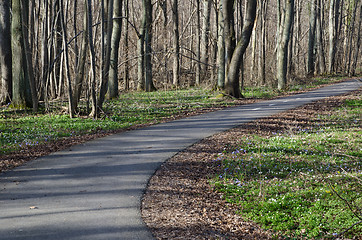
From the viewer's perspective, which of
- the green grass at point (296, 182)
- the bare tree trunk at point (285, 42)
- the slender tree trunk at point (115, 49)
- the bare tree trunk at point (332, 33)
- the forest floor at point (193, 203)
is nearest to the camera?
the forest floor at point (193, 203)

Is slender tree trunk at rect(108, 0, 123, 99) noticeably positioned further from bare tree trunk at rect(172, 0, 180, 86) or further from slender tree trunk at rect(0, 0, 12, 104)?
bare tree trunk at rect(172, 0, 180, 86)

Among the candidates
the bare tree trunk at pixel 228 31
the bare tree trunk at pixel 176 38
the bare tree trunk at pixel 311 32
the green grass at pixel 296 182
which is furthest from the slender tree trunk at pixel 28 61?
the bare tree trunk at pixel 311 32

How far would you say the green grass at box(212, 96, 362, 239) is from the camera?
572cm

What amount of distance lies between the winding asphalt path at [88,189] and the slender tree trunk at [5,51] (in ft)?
32.3

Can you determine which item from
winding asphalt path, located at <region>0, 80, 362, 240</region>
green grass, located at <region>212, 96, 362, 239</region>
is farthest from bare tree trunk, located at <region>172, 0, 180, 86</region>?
green grass, located at <region>212, 96, 362, 239</region>

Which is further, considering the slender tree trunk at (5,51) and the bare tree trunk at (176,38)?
the bare tree trunk at (176,38)

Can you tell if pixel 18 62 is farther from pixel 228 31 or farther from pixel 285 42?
→ pixel 285 42

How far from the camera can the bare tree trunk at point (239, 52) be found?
20266 millimetres

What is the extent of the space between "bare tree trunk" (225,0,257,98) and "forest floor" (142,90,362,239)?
409 inches

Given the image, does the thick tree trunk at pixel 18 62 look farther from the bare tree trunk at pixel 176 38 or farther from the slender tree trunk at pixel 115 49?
the bare tree trunk at pixel 176 38

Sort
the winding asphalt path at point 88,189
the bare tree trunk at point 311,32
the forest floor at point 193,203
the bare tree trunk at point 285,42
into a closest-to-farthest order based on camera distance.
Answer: the winding asphalt path at point 88,189 → the forest floor at point 193,203 → the bare tree trunk at point 285,42 → the bare tree trunk at point 311,32

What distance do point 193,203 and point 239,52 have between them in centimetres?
1531

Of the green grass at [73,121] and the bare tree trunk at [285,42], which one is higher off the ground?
the bare tree trunk at [285,42]

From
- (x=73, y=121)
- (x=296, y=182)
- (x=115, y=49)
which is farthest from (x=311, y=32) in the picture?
(x=296, y=182)
